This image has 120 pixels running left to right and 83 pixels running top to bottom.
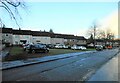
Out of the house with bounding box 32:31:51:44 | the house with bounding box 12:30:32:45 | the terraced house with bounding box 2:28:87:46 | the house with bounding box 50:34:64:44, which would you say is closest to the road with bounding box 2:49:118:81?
the terraced house with bounding box 2:28:87:46

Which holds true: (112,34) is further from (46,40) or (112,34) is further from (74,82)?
(74,82)

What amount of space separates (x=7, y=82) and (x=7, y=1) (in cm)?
1695

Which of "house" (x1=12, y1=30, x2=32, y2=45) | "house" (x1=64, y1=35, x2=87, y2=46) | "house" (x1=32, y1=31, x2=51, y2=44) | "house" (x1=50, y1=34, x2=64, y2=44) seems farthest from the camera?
"house" (x1=64, y1=35, x2=87, y2=46)

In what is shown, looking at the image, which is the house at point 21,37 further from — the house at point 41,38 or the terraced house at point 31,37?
the house at point 41,38

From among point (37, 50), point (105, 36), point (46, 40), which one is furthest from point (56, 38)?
point (37, 50)

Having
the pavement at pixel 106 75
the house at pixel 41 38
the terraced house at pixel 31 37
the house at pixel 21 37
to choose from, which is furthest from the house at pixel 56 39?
the pavement at pixel 106 75

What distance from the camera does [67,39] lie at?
16700cm

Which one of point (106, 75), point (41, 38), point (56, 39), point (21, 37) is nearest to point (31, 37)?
point (21, 37)

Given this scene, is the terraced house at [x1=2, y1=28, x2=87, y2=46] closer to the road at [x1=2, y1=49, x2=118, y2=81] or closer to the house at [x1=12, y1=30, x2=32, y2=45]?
the house at [x1=12, y1=30, x2=32, y2=45]

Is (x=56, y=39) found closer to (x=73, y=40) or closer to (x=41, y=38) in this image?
(x=41, y=38)

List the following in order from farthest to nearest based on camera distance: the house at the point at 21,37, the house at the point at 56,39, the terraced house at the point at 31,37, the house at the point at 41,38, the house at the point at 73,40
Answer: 1. the house at the point at 73,40
2. the house at the point at 56,39
3. the house at the point at 41,38
4. the house at the point at 21,37
5. the terraced house at the point at 31,37

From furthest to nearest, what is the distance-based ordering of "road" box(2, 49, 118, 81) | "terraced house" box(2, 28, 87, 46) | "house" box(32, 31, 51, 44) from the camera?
"house" box(32, 31, 51, 44)
"terraced house" box(2, 28, 87, 46)
"road" box(2, 49, 118, 81)

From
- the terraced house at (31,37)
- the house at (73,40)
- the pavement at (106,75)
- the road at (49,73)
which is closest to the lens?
the pavement at (106,75)

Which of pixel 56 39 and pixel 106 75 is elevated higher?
pixel 56 39
